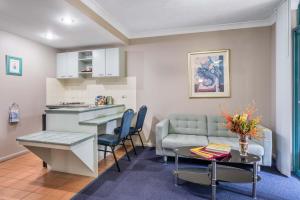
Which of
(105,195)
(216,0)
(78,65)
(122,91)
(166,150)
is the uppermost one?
(216,0)

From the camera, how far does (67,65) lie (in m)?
4.31

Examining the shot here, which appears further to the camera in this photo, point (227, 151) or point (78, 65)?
point (78, 65)

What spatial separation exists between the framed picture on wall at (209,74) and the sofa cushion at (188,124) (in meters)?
0.50

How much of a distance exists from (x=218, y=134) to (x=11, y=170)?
3.46 meters

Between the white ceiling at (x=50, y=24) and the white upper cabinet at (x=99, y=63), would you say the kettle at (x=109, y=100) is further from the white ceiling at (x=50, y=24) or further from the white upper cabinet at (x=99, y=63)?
the white ceiling at (x=50, y=24)

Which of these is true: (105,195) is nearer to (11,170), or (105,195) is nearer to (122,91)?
(11,170)

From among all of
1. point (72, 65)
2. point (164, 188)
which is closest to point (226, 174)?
point (164, 188)

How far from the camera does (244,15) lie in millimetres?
3213

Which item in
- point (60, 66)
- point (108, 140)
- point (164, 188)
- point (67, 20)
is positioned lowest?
point (164, 188)

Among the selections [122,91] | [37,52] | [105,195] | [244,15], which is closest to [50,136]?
[105,195]

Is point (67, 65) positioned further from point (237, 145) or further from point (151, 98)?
point (237, 145)

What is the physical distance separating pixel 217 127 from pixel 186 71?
4.22 ft

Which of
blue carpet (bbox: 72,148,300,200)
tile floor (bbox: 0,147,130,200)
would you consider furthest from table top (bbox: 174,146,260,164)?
tile floor (bbox: 0,147,130,200)

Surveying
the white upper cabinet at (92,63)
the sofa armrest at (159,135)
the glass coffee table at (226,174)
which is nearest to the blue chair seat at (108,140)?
the sofa armrest at (159,135)
